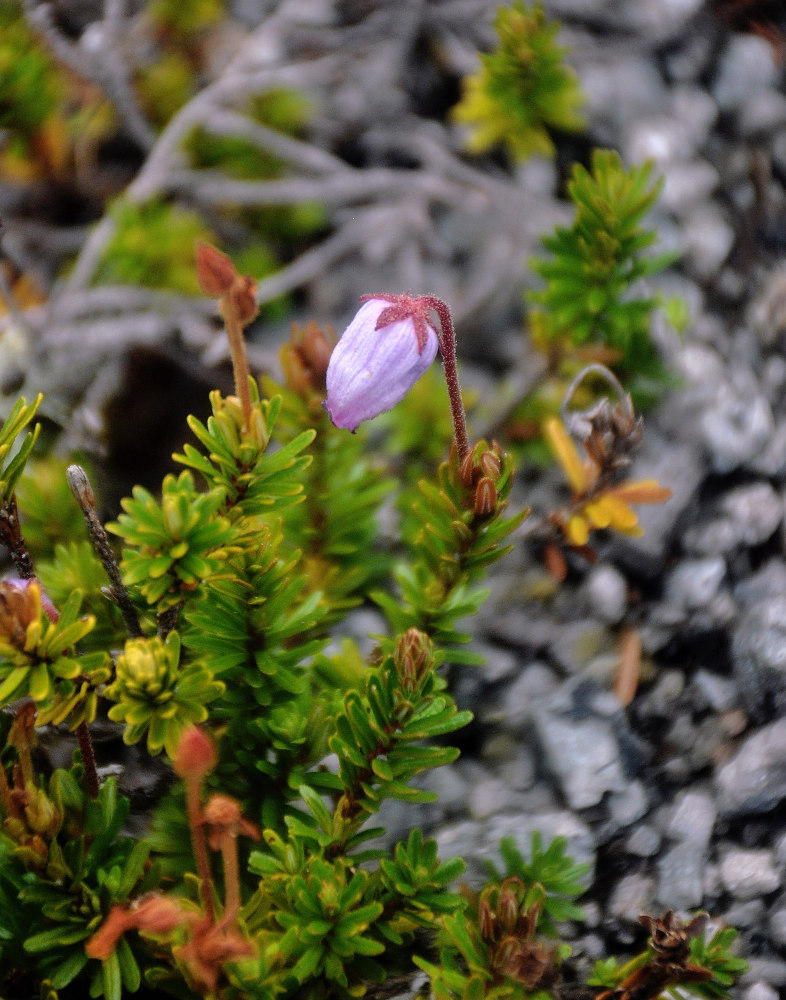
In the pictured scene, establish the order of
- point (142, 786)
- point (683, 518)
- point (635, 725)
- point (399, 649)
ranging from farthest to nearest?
point (683, 518) → point (635, 725) → point (142, 786) → point (399, 649)

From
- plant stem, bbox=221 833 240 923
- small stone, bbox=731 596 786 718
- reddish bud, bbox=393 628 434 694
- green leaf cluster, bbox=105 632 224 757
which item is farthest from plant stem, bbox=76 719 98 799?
small stone, bbox=731 596 786 718

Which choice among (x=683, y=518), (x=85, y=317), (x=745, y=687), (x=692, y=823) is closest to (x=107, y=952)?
(x=692, y=823)

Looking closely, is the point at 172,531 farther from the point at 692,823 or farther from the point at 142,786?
the point at 692,823

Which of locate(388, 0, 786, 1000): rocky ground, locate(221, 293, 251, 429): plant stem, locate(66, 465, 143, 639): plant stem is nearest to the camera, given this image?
locate(66, 465, 143, 639): plant stem

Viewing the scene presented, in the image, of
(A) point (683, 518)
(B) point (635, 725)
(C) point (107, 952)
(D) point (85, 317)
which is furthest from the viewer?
(D) point (85, 317)

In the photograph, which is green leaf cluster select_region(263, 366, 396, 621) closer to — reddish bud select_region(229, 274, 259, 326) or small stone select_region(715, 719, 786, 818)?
reddish bud select_region(229, 274, 259, 326)

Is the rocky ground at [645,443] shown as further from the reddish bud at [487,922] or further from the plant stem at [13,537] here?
the plant stem at [13,537]

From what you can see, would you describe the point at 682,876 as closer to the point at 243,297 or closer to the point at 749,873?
the point at 749,873
